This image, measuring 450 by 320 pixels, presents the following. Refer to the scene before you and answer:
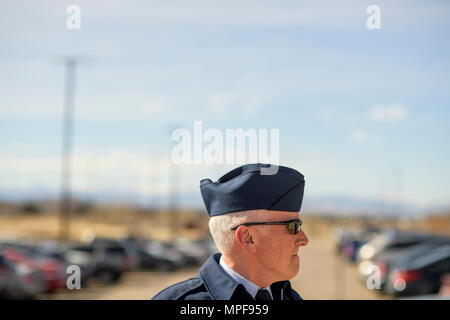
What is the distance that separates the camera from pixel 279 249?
2.42 m

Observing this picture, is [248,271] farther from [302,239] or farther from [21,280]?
[21,280]

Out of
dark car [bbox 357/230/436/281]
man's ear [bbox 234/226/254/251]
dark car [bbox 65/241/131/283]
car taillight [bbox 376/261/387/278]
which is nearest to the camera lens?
man's ear [bbox 234/226/254/251]

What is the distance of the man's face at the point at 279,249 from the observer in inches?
94.4

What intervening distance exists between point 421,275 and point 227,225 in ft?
44.2

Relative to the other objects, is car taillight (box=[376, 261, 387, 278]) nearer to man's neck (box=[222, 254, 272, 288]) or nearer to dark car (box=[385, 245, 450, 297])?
dark car (box=[385, 245, 450, 297])

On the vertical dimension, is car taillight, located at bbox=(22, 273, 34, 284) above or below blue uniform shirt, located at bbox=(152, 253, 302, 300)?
below

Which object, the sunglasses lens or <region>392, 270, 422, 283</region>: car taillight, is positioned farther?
<region>392, 270, 422, 283</region>: car taillight

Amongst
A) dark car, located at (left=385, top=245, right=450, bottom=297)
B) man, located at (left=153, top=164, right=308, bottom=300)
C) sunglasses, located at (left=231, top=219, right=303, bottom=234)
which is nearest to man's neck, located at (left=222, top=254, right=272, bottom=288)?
man, located at (left=153, top=164, right=308, bottom=300)

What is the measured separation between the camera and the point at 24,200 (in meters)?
102

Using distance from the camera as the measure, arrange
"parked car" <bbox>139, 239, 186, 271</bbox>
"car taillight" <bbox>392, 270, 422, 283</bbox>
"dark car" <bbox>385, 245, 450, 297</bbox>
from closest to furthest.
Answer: "dark car" <bbox>385, 245, 450, 297</bbox>
"car taillight" <bbox>392, 270, 422, 283</bbox>
"parked car" <bbox>139, 239, 186, 271</bbox>

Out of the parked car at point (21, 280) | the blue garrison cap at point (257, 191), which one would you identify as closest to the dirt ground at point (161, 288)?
the parked car at point (21, 280)

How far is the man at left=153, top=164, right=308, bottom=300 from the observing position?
241cm

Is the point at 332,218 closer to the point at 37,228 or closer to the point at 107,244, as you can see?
the point at 37,228
